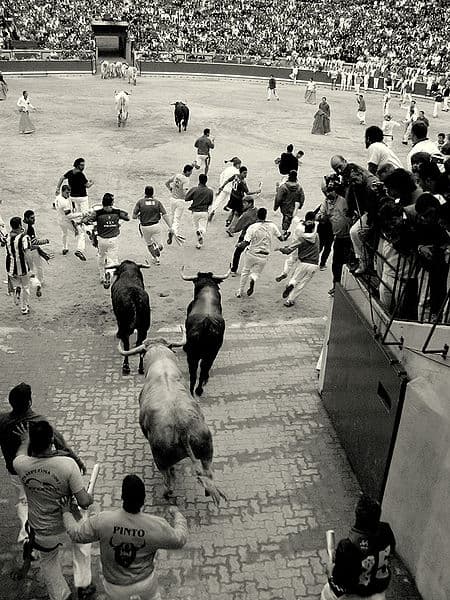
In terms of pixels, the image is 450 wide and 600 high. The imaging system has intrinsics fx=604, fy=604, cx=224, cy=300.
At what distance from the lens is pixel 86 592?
5508mm

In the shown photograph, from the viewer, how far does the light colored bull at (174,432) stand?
6.30 m

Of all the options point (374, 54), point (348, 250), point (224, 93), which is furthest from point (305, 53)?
point (348, 250)

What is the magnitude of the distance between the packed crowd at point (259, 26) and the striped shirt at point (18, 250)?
40.5 metres

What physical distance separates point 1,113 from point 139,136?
7978 millimetres

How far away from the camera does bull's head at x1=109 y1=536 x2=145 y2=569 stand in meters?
4.34

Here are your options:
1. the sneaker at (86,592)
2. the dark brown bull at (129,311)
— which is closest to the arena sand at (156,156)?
the dark brown bull at (129,311)

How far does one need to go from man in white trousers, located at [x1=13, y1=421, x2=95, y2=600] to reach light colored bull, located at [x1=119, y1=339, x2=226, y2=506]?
149cm

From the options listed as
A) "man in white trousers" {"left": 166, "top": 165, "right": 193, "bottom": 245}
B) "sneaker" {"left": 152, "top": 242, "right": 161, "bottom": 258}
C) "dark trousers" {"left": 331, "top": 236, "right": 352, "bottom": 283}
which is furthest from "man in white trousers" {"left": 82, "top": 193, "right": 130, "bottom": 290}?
"dark trousers" {"left": 331, "top": 236, "right": 352, "bottom": 283}

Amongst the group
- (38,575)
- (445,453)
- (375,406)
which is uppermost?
(445,453)

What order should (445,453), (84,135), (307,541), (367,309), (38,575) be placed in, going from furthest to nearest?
(84,135)
(367,309)
(307,541)
(38,575)
(445,453)

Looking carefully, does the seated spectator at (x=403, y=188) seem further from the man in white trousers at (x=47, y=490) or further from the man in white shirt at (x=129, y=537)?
the man in white trousers at (x=47, y=490)

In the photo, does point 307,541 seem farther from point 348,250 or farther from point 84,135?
point 84,135

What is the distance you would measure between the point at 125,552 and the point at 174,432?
201cm

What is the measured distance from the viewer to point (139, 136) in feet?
80.0
